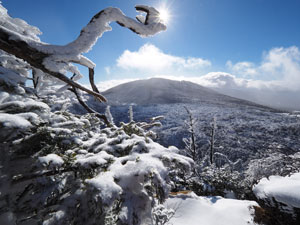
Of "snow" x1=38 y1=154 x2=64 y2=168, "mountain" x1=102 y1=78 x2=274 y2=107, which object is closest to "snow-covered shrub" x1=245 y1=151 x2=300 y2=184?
"snow" x1=38 y1=154 x2=64 y2=168

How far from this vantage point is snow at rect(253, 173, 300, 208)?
2.67 m

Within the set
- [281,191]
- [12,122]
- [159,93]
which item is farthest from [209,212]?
[159,93]

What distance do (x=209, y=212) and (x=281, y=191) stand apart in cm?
156

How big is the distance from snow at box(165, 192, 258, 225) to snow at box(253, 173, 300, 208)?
0.54 metres

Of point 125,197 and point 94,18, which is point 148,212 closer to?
point 125,197

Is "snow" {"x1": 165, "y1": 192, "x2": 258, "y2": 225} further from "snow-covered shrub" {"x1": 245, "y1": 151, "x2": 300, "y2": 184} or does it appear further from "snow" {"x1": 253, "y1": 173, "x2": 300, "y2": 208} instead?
"snow-covered shrub" {"x1": 245, "y1": 151, "x2": 300, "y2": 184}

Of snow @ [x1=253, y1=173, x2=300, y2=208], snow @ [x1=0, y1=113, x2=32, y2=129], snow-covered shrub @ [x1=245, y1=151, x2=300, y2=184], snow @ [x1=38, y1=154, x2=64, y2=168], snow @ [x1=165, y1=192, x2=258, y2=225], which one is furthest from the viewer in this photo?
snow-covered shrub @ [x1=245, y1=151, x2=300, y2=184]

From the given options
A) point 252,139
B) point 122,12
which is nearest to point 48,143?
point 122,12

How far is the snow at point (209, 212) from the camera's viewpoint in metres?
3.09

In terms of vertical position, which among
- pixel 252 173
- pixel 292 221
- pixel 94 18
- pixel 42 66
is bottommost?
pixel 252 173

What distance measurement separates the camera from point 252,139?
21000 mm

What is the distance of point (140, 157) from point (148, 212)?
0.52m

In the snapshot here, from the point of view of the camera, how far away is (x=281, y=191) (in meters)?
2.93

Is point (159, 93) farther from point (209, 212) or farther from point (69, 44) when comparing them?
point (69, 44)
